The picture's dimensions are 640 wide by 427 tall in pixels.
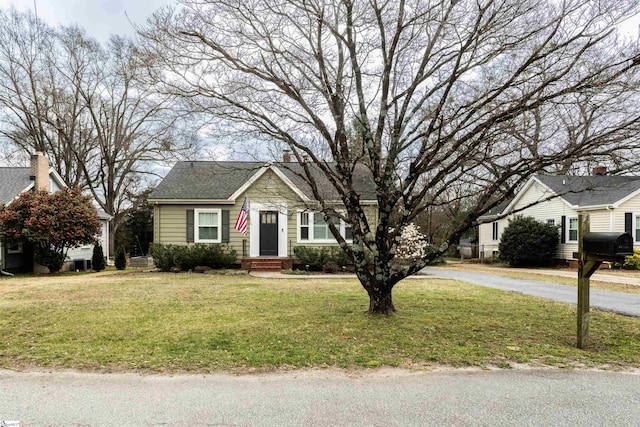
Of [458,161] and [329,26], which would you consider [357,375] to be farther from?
[329,26]

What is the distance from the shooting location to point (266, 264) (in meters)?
17.5

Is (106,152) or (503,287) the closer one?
(503,287)

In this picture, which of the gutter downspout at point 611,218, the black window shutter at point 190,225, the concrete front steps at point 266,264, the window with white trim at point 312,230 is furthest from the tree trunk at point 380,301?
the gutter downspout at point 611,218

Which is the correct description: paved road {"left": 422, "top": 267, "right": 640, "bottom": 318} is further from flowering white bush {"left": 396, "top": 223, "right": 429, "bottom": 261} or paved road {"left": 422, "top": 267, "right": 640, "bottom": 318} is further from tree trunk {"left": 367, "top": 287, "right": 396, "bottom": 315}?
tree trunk {"left": 367, "top": 287, "right": 396, "bottom": 315}

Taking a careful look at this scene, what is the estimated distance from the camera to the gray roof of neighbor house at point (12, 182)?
710 inches

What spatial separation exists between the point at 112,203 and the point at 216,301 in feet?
74.4

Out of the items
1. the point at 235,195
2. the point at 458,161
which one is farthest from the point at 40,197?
the point at 458,161

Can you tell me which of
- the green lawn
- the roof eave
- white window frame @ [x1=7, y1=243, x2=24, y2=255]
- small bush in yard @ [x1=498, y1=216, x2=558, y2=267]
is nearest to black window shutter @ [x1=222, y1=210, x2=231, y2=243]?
the roof eave

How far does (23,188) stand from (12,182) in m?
1.08

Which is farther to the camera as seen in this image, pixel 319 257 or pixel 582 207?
pixel 582 207

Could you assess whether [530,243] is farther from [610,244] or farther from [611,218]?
[610,244]

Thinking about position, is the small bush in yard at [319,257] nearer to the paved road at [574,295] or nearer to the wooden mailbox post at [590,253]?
the paved road at [574,295]

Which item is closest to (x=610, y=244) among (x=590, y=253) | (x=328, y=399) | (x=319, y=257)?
(x=590, y=253)

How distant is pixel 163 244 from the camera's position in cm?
1770
